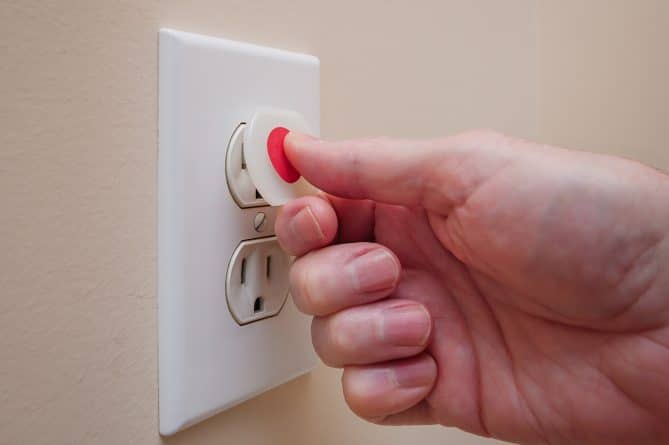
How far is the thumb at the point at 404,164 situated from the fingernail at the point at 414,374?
0.38 ft

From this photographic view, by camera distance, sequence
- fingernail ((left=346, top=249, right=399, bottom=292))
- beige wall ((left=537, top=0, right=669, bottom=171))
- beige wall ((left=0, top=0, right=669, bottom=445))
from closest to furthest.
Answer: beige wall ((left=0, top=0, right=669, bottom=445)) < fingernail ((left=346, top=249, right=399, bottom=292)) < beige wall ((left=537, top=0, right=669, bottom=171))

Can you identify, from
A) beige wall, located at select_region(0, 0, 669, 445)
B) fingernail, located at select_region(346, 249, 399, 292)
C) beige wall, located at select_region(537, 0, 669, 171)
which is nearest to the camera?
beige wall, located at select_region(0, 0, 669, 445)

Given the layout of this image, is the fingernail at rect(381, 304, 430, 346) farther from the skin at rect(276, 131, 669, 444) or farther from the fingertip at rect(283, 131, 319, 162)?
the fingertip at rect(283, 131, 319, 162)

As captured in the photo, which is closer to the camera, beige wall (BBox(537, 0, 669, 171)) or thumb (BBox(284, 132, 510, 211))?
thumb (BBox(284, 132, 510, 211))

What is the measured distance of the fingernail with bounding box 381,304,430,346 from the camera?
336 mm

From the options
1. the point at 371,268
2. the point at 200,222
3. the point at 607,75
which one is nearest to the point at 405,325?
the point at 371,268

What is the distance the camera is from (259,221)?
34cm

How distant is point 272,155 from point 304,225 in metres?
0.05

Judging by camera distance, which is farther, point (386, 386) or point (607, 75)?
point (607, 75)

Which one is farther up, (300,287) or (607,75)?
(607,75)

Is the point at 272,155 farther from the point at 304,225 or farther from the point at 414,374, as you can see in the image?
the point at 414,374

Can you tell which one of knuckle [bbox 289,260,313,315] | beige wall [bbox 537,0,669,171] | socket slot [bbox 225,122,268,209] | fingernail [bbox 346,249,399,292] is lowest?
knuckle [bbox 289,260,313,315]

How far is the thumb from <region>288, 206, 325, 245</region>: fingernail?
0.10ft

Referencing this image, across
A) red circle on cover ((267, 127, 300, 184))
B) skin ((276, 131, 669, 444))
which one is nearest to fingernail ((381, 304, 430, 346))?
skin ((276, 131, 669, 444))
